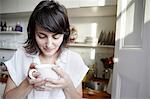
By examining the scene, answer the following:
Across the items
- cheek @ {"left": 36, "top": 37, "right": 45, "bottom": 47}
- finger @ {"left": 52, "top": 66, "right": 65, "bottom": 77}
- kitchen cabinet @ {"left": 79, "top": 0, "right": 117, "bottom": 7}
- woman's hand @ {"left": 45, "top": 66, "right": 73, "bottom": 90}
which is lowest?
woman's hand @ {"left": 45, "top": 66, "right": 73, "bottom": 90}

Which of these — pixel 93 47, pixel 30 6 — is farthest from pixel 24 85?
pixel 30 6

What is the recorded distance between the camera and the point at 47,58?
760 mm

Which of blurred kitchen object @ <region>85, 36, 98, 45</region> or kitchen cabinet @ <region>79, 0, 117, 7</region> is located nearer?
kitchen cabinet @ <region>79, 0, 117, 7</region>

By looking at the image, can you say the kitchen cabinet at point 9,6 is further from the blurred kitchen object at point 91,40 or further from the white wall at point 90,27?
the blurred kitchen object at point 91,40

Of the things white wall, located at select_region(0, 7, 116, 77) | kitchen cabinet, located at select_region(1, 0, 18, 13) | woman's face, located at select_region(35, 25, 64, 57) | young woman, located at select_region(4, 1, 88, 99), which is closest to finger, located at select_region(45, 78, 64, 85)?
young woman, located at select_region(4, 1, 88, 99)

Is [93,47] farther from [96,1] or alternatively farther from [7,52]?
[7,52]

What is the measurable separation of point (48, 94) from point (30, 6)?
4.06 feet

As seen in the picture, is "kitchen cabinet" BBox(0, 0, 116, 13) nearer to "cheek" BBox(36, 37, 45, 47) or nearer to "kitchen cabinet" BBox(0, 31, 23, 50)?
"kitchen cabinet" BBox(0, 31, 23, 50)

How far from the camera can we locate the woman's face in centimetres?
68

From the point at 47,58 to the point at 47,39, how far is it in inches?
4.3

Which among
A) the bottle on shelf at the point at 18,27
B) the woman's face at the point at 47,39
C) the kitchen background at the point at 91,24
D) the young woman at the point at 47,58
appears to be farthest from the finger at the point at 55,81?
the bottle on shelf at the point at 18,27

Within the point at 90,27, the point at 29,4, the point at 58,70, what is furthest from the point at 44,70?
the point at 29,4

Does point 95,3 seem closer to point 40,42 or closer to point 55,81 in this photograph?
point 40,42

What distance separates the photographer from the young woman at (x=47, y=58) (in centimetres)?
66
